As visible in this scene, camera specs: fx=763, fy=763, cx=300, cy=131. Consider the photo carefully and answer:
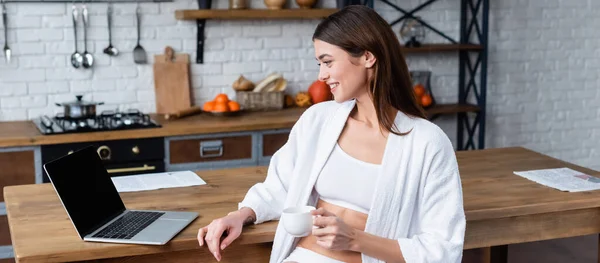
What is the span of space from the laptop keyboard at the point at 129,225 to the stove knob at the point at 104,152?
Answer: 5.77 ft

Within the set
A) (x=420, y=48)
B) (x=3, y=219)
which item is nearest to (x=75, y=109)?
(x=3, y=219)

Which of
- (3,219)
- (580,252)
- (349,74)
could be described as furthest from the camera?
(580,252)

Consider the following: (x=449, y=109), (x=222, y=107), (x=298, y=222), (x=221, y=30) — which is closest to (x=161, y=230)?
(x=298, y=222)

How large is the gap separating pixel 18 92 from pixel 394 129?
Answer: 3078 millimetres

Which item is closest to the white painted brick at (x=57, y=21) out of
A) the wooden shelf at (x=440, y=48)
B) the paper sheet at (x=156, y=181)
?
the paper sheet at (x=156, y=181)

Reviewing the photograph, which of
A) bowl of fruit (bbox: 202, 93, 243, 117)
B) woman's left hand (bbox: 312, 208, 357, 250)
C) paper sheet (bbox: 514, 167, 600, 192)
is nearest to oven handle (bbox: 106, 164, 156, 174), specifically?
bowl of fruit (bbox: 202, 93, 243, 117)

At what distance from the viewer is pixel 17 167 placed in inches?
161

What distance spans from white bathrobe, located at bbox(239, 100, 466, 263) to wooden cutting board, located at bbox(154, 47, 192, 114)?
257 cm

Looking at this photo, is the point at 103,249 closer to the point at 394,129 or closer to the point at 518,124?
the point at 394,129

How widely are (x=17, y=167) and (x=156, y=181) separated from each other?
56.4 inches

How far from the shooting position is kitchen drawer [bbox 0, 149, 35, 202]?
13.4ft

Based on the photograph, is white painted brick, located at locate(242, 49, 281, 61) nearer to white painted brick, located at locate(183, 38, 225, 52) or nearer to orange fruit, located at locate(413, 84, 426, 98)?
white painted brick, located at locate(183, 38, 225, 52)

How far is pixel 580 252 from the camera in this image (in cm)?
495

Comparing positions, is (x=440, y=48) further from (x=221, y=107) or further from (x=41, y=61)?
(x=41, y=61)
